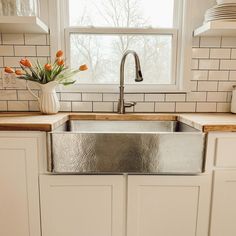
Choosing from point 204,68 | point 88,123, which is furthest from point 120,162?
point 204,68

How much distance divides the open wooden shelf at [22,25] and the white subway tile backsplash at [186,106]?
3.47ft

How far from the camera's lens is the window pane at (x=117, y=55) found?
1.53 metres

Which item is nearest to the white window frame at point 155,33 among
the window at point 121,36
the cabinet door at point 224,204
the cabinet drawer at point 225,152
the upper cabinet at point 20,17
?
the window at point 121,36

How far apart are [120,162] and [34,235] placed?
1.95 ft

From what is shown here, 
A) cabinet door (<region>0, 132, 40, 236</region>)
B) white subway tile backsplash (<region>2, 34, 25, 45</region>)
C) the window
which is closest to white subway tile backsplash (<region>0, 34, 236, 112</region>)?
white subway tile backsplash (<region>2, 34, 25, 45</region>)

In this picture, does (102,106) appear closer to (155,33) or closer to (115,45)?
(115,45)

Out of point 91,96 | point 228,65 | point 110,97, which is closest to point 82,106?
point 91,96

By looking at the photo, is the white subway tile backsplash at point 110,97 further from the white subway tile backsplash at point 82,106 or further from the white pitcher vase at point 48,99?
the white pitcher vase at point 48,99

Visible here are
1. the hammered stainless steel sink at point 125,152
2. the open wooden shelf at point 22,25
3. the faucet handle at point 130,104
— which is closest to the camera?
the hammered stainless steel sink at point 125,152

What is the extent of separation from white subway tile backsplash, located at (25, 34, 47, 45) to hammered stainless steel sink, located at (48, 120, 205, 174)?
0.78 metres

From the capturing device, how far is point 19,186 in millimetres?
1024

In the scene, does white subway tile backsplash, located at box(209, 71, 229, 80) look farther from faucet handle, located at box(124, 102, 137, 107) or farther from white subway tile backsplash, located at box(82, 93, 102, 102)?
white subway tile backsplash, located at box(82, 93, 102, 102)

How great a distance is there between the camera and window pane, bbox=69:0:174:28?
1509 millimetres

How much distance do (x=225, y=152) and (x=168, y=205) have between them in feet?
1.26
